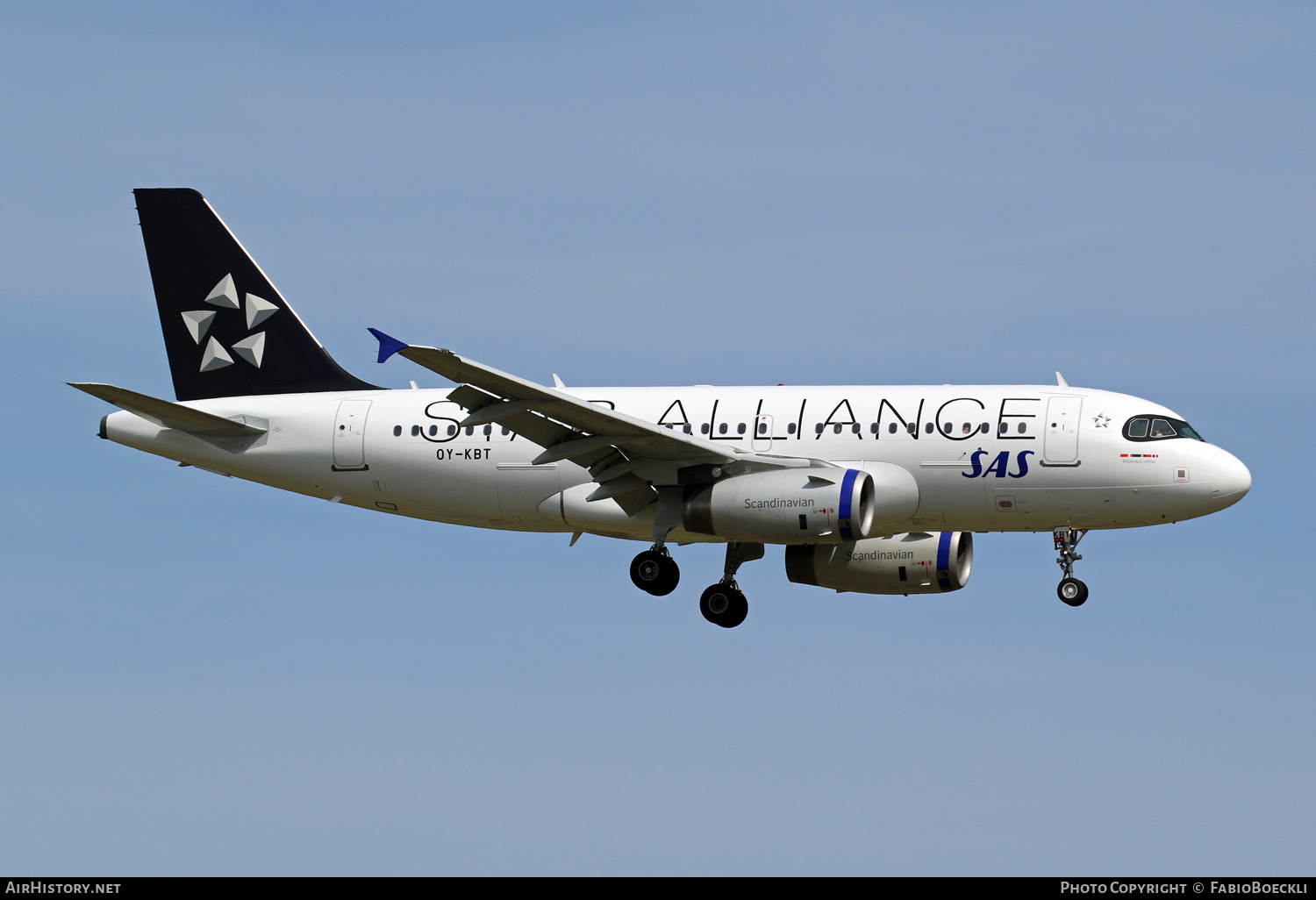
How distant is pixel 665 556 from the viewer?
41.8 m

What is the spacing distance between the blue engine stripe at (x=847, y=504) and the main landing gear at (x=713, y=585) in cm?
324

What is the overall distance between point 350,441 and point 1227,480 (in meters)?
19.3

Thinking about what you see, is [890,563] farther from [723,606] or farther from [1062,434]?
[1062,434]

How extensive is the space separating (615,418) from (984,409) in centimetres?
803

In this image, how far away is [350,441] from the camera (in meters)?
42.7

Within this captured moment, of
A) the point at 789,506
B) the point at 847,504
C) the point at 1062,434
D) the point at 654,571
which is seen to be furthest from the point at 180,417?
the point at 1062,434

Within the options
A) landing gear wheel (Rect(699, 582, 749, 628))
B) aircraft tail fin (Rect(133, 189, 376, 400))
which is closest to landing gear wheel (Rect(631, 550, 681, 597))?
landing gear wheel (Rect(699, 582, 749, 628))

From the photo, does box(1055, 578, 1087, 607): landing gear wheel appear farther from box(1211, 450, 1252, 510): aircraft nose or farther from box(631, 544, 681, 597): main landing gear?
box(631, 544, 681, 597): main landing gear

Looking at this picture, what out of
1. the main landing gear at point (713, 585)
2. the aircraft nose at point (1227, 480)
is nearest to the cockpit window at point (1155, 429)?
the aircraft nose at point (1227, 480)

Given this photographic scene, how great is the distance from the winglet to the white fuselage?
8.78 meters

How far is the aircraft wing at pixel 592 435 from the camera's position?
1422 inches
